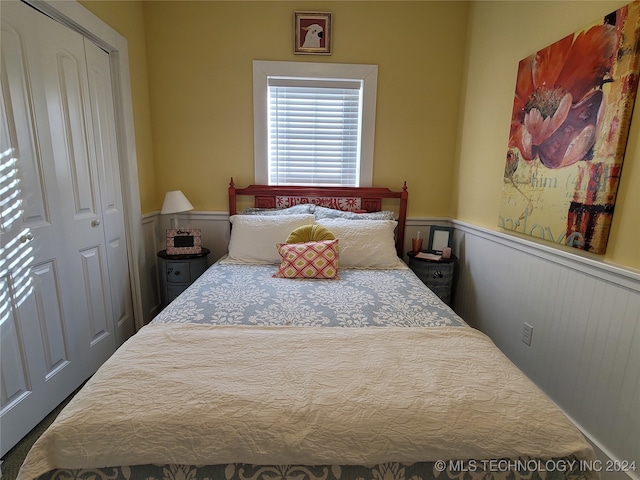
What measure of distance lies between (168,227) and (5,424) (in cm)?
169

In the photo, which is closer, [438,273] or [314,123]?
[438,273]

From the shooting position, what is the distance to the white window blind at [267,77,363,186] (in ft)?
8.54

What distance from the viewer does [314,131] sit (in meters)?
2.69

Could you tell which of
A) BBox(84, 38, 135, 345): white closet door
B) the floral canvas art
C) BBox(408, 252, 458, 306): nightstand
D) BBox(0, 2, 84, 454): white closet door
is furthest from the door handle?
the floral canvas art

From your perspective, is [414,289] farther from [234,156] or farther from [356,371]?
[234,156]

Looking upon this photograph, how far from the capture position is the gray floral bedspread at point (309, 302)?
4.56 feet

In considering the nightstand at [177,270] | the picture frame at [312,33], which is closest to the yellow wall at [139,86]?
the nightstand at [177,270]

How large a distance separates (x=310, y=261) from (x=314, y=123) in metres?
1.33

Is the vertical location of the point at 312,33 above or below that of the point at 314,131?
above

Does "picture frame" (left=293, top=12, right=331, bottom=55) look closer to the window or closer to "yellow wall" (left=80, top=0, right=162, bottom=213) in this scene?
the window

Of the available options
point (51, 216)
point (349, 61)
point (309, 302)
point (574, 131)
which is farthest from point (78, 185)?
point (574, 131)

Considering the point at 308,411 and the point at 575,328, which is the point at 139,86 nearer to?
the point at 308,411

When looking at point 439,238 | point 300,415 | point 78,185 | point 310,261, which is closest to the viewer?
point 300,415

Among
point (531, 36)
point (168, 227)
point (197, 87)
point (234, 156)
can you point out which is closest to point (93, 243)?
point (168, 227)
